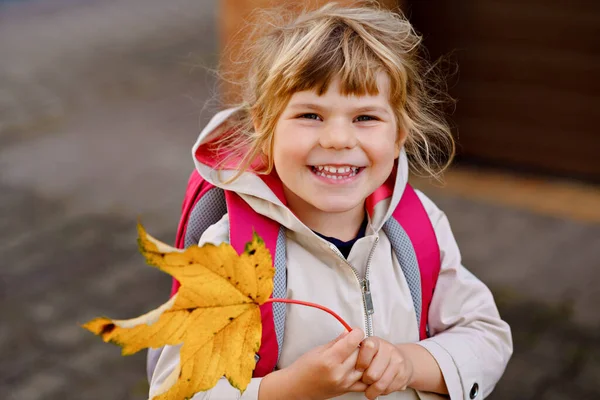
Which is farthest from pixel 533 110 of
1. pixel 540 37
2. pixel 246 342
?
pixel 246 342

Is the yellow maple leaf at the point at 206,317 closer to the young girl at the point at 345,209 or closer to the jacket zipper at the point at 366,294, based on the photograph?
the young girl at the point at 345,209

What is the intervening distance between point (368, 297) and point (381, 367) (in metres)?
0.17

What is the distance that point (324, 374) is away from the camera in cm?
150

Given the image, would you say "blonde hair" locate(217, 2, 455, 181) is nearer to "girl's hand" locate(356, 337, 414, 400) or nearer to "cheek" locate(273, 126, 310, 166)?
"cheek" locate(273, 126, 310, 166)

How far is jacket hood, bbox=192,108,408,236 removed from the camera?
5.45ft

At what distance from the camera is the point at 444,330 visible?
1797 millimetres

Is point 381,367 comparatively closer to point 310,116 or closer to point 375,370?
point 375,370

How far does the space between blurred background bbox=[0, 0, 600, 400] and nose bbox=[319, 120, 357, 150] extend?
3.76 feet

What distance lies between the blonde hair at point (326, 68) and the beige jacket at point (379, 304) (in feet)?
0.29

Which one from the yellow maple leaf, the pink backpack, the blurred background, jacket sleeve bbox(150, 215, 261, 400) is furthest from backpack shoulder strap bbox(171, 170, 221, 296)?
the blurred background

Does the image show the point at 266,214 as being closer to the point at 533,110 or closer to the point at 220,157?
the point at 220,157

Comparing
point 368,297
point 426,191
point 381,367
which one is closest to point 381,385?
point 381,367

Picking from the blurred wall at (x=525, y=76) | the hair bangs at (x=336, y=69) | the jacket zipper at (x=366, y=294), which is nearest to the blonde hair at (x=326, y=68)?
the hair bangs at (x=336, y=69)

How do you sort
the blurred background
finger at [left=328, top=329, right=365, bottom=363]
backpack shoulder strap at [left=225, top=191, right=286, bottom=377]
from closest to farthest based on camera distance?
finger at [left=328, top=329, right=365, bottom=363], backpack shoulder strap at [left=225, top=191, right=286, bottom=377], the blurred background
